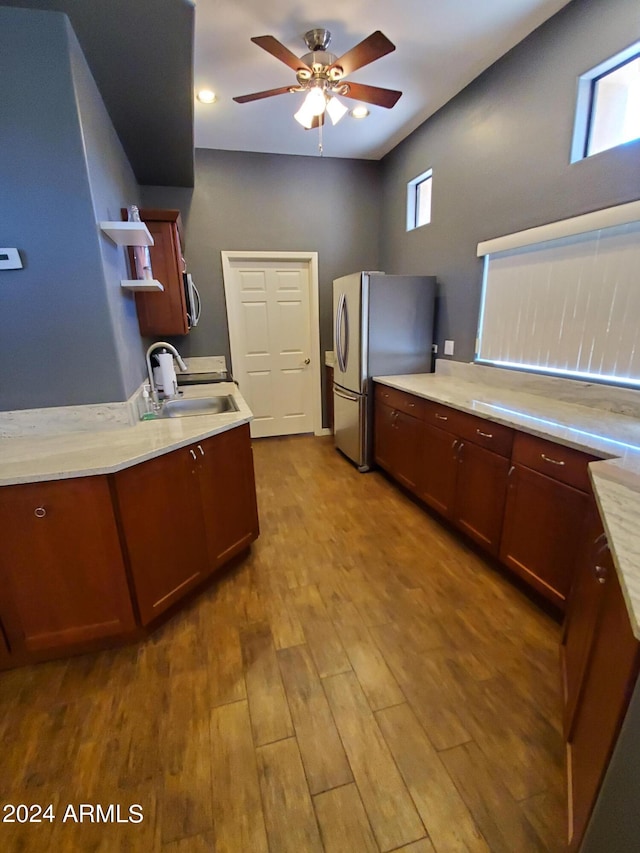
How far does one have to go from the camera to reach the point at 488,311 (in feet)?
9.67

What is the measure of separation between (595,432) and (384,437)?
1781mm

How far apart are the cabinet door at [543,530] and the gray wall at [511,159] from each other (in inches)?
59.2

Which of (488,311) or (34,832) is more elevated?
(488,311)

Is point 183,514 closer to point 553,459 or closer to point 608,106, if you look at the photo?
point 553,459

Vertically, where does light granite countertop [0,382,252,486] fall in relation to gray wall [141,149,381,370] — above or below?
below

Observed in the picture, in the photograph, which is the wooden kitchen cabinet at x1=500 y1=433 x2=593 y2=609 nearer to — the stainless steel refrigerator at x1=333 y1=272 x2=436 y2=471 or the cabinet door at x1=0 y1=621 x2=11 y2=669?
the stainless steel refrigerator at x1=333 y1=272 x2=436 y2=471

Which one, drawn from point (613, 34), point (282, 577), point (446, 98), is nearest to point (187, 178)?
point (446, 98)

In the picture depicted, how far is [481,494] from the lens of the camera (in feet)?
7.39

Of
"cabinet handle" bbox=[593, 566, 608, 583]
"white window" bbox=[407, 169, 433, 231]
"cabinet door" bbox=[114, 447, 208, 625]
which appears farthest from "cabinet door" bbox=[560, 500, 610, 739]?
"white window" bbox=[407, 169, 433, 231]

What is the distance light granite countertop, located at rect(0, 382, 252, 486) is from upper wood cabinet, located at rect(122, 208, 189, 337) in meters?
1.26

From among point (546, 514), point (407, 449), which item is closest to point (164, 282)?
point (407, 449)

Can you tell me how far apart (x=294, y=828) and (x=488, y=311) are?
120 inches

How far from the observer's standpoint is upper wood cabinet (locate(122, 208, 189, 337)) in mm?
2945

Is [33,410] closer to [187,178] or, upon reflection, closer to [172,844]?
[172,844]
